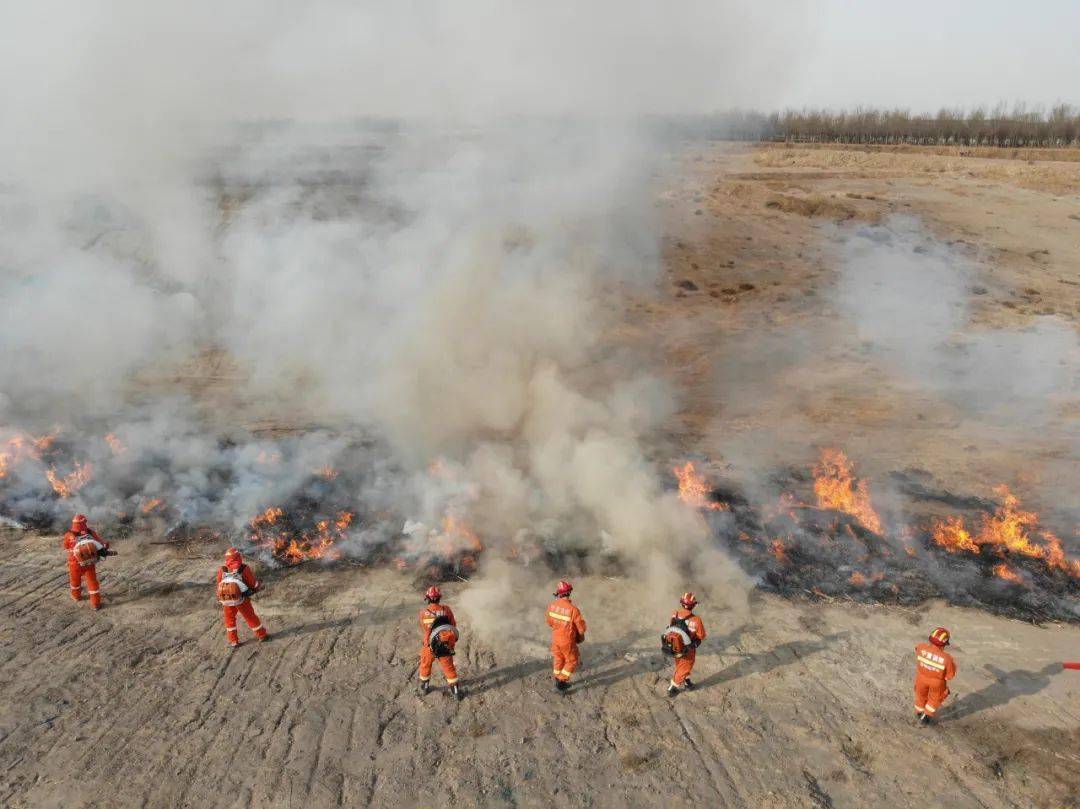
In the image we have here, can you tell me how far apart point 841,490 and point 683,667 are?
5471 mm

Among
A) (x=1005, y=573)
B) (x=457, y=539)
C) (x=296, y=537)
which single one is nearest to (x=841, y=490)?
(x=1005, y=573)

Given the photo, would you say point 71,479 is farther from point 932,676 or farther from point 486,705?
point 932,676

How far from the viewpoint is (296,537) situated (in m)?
9.46

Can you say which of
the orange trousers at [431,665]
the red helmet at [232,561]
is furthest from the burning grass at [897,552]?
the red helmet at [232,561]

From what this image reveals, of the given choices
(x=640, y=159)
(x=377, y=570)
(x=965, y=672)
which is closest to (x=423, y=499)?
(x=377, y=570)

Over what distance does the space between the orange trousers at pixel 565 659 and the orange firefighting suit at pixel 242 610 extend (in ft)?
10.9

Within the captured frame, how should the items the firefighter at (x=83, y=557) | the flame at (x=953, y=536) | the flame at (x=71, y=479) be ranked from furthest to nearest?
1. the flame at (x=71, y=479)
2. the flame at (x=953, y=536)
3. the firefighter at (x=83, y=557)

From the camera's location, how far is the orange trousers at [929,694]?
6.09m

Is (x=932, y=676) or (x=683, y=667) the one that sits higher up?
(x=932, y=676)

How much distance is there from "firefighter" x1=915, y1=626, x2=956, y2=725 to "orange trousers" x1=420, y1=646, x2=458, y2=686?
4.32 m

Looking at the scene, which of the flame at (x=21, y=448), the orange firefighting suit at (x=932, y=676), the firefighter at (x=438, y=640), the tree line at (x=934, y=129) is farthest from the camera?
the tree line at (x=934, y=129)

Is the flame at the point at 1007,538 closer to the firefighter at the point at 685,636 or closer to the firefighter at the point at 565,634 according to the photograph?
the firefighter at the point at 685,636

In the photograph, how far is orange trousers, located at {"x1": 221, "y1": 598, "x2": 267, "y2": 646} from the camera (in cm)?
725

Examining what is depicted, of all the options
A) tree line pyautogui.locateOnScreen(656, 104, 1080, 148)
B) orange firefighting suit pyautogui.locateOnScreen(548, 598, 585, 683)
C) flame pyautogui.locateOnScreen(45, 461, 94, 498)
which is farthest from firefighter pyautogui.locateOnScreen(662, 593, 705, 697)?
tree line pyautogui.locateOnScreen(656, 104, 1080, 148)
